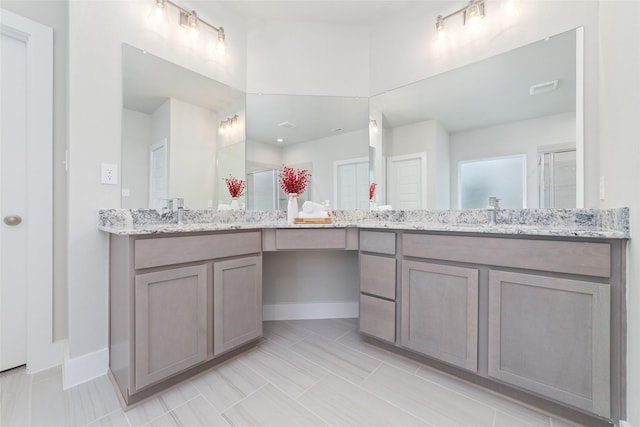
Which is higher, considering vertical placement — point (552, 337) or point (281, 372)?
point (552, 337)

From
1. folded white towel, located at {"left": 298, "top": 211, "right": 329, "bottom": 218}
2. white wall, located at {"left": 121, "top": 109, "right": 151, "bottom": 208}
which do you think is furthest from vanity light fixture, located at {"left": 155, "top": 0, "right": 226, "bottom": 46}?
folded white towel, located at {"left": 298, "top": 211, "right": 329, "bottom": 218}

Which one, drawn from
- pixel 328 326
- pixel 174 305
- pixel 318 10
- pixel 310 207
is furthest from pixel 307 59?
pixel 328 326

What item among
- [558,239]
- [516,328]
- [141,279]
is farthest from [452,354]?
[141,279]

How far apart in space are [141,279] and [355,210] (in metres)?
1.60

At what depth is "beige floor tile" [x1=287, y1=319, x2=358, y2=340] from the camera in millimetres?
2115

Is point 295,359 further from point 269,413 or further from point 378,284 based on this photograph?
point 378,284

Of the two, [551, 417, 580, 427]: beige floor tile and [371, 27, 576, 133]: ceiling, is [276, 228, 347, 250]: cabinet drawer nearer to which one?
[371, 27, 576, 133]: ceiling

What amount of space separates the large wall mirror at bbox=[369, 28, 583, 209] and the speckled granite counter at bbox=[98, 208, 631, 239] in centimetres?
7

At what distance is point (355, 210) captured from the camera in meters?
2.35

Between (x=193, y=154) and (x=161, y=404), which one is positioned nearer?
(x=161, y=404)

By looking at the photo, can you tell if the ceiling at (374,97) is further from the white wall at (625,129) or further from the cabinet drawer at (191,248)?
the cabinet drawer at (191,248)

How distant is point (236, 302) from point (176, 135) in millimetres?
1241

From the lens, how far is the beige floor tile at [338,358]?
159cm

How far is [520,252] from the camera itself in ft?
4.18
